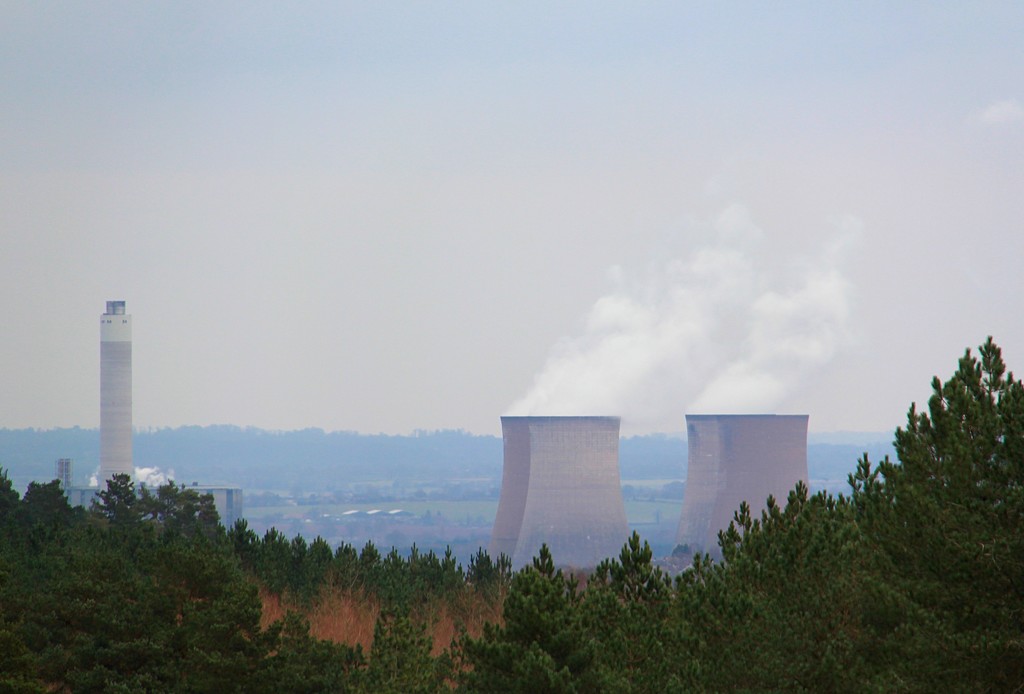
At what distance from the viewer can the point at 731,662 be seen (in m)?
9.12

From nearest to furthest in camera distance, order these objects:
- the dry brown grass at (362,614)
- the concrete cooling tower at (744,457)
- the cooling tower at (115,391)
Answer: the dry brown grass at (362,614), the concrete cooling tower at (744,457), the cooling tower at (115,391)

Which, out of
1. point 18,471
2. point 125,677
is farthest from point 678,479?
point 125,677

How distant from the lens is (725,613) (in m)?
9.27

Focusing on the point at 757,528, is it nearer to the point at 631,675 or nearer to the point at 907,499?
the point at 631,675

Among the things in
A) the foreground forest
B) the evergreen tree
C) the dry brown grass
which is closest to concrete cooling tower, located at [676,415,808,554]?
the dry brown grass

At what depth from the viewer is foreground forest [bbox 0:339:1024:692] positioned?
739 cm

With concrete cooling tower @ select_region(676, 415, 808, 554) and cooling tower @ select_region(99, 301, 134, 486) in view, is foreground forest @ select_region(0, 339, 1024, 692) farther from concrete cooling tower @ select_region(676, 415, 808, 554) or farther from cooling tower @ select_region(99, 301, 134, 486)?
cooling tower @ select_region(99, 301, 134, 486)

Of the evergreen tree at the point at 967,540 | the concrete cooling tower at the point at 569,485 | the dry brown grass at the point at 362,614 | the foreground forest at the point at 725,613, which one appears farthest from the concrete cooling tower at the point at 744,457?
the evergreen tree at the point at 967,540

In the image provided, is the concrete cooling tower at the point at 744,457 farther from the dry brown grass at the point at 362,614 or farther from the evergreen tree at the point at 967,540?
the evergreen tree at the point at 967,540

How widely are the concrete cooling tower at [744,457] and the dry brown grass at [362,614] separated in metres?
16.9

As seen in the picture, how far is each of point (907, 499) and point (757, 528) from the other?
3.21 meters

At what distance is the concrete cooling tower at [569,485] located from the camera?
36.7m

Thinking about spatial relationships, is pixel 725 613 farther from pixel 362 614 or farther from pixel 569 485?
pixel 569 485

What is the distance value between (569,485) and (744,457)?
5274 mm
